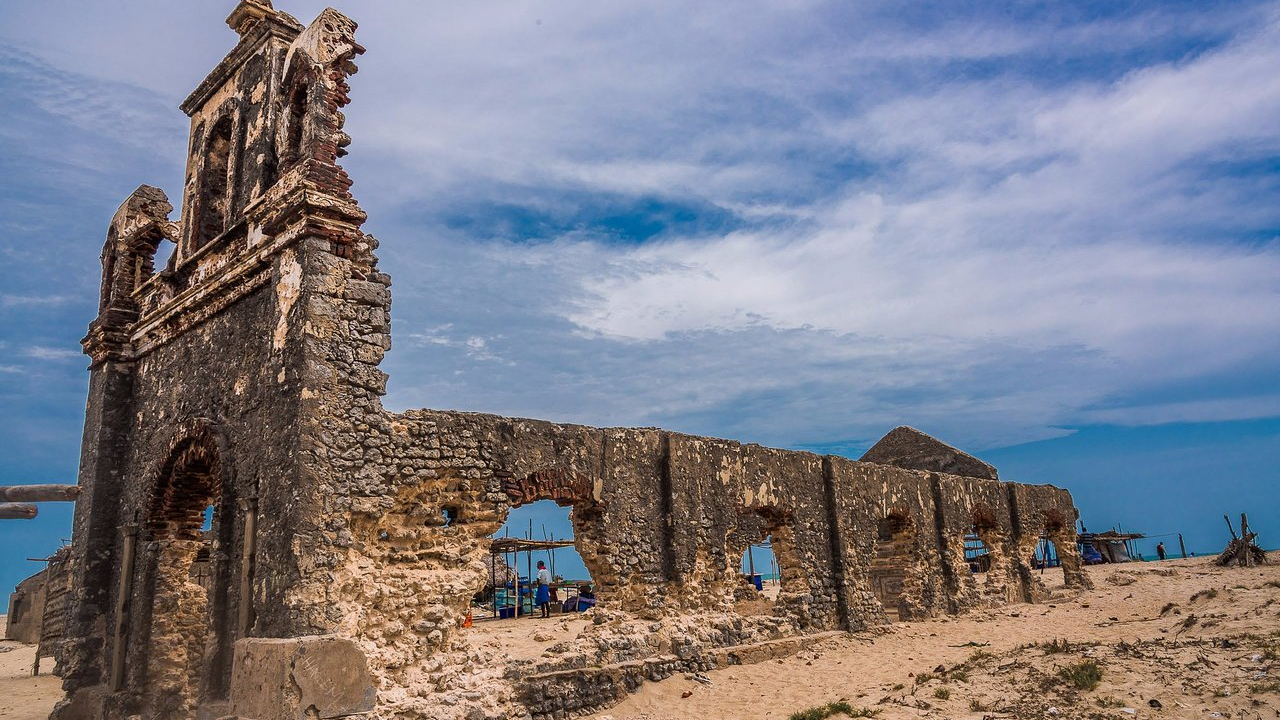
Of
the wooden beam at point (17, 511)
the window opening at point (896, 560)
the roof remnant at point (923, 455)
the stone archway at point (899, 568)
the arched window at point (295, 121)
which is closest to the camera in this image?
the arched window at point (295, 121)

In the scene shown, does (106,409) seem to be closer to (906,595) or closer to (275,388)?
(275,388)

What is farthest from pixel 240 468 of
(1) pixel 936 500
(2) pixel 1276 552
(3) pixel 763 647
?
(2) pixel 1276 552

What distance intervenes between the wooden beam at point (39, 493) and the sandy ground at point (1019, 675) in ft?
34.0

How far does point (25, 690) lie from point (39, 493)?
397 cm

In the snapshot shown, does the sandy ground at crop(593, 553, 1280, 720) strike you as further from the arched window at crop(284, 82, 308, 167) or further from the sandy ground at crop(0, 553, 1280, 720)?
the arched window at crop(284, 82, 308, 167)

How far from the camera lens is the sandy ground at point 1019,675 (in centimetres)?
772

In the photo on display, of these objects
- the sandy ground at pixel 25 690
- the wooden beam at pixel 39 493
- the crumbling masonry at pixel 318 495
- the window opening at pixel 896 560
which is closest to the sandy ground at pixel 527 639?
the crumbling masonry at pixel 318 495

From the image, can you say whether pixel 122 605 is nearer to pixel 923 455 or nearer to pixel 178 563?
pixel 178 563

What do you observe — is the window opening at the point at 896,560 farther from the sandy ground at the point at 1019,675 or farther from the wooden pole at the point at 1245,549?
the wooden pole at the point at 1245,549

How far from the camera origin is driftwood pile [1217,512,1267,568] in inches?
874

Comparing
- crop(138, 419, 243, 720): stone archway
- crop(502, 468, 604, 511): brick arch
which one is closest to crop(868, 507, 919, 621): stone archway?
crop(502, 468, 604, 511): brick arch

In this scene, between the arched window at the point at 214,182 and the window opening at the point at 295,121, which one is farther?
the arched window at the point at 214,182

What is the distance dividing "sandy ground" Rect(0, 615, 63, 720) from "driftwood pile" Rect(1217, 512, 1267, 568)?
26806 millimetres

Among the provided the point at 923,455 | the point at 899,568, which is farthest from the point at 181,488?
the point at 923,455
